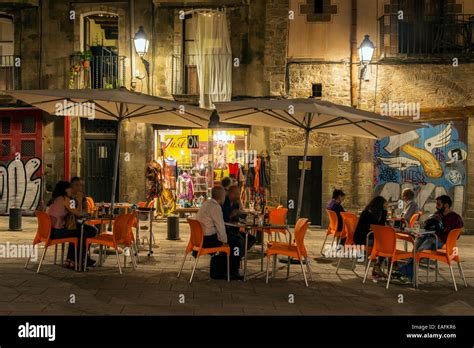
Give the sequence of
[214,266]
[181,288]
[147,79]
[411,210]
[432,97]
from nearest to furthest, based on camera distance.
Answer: [181,288] → [214,266] → [411,210] → [432,97] → [147,79]

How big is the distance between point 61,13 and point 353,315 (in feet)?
47.3

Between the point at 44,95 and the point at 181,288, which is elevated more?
the point at 44,95

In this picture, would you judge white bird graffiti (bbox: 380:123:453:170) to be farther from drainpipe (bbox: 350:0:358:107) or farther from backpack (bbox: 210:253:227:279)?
backpack (bbox: 210:253:227:279)

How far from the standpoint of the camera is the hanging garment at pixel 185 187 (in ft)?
53.7

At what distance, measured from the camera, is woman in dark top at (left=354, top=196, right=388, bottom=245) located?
333 inches

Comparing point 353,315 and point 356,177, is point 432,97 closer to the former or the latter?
point 356,177

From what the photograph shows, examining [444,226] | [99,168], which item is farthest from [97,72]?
[444,226]

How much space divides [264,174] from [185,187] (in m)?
2.66

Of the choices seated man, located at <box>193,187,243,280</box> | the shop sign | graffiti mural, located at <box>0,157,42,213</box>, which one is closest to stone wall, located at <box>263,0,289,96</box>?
the shop sign

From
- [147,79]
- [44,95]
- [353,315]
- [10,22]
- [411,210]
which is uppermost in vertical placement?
[10,22]

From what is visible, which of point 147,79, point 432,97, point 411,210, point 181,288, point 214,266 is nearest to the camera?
point 181,288
